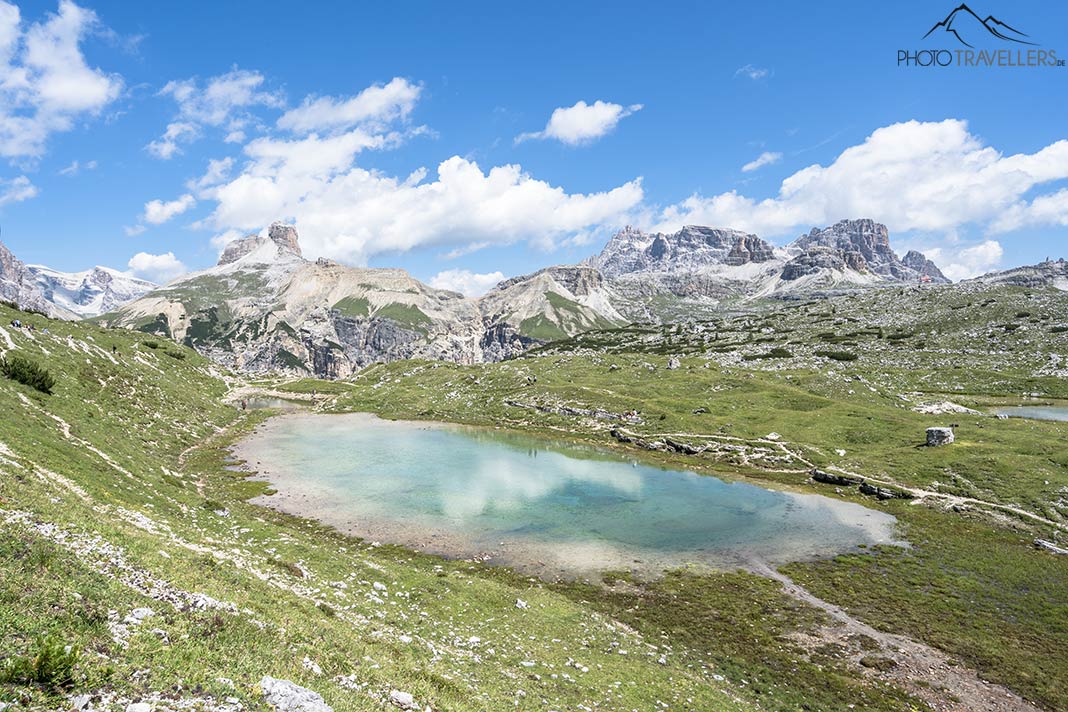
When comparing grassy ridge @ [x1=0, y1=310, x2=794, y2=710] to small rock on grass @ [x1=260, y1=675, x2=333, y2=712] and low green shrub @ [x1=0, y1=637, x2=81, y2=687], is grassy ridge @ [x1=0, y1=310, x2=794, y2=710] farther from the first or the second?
small rock on grass @ [x1=260, y1=675, x2=333, y2=712]

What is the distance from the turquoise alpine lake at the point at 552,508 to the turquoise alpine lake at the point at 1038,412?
68.6m

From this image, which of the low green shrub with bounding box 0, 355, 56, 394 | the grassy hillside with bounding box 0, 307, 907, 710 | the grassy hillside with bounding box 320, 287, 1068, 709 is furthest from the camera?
the low green shrub with bounding box 0, 355, 56, 394

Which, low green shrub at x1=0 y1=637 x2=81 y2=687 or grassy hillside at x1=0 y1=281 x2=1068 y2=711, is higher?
low green shrub at x1=0 y1=637 x2=81 y2=687

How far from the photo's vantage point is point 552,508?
52.1m

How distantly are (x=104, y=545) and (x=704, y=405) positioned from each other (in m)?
95.1

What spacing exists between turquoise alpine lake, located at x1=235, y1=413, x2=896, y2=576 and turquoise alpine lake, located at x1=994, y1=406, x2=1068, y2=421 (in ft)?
225

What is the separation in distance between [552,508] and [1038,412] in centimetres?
10679

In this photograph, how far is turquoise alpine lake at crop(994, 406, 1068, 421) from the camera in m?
89.8

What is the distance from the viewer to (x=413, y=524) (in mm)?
45406

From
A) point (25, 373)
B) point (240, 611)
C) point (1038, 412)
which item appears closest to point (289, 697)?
point (240, 611)

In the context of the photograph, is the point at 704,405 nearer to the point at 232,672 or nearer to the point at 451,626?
the point at 451,626

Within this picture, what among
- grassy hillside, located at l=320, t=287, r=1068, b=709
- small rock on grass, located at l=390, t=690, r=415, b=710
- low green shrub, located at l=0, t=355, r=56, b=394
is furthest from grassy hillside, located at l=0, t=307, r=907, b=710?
grassy hillside, located at l=320, t=287, r=1068, b=709

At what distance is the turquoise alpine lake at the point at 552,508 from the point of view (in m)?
41.0

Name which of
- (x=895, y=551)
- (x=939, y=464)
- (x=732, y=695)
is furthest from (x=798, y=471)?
(x=732, y=695)
